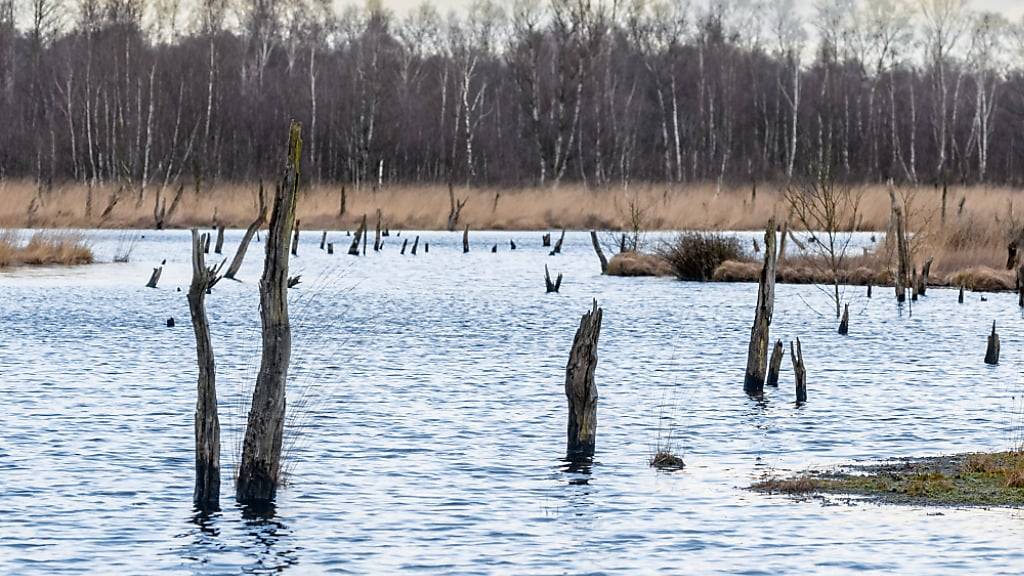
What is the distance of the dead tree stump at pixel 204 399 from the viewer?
35.6 ft

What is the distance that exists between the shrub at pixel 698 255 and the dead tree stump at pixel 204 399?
93.7 ft

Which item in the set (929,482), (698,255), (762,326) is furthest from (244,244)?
(698,255)

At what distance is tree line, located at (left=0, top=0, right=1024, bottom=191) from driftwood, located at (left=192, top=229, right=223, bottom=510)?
49.6 m

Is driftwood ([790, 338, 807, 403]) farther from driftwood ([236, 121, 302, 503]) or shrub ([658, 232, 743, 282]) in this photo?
shrub ([658, 232, 743, 282])

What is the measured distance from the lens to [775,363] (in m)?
18.5

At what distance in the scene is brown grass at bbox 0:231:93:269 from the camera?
4091 cm

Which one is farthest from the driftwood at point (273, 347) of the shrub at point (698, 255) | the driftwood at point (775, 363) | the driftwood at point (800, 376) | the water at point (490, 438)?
the shrub at point (698, 255)

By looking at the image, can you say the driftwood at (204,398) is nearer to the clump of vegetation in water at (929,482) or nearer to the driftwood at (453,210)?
the clump of vegetation in water at (929,482)

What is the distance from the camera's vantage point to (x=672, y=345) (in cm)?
2434

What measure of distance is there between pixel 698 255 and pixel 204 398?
29.1 meters

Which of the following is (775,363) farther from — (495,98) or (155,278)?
(495,98)

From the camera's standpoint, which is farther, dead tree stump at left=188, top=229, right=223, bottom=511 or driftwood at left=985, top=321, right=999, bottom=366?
driftwood at left=985, top=321, right=999, bottom=366

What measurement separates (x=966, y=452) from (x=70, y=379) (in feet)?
35.3

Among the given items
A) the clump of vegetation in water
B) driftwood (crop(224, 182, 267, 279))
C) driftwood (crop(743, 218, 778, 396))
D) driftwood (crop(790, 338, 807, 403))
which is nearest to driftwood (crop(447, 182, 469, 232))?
driftwood (crop(224, 182, 267, 279))
